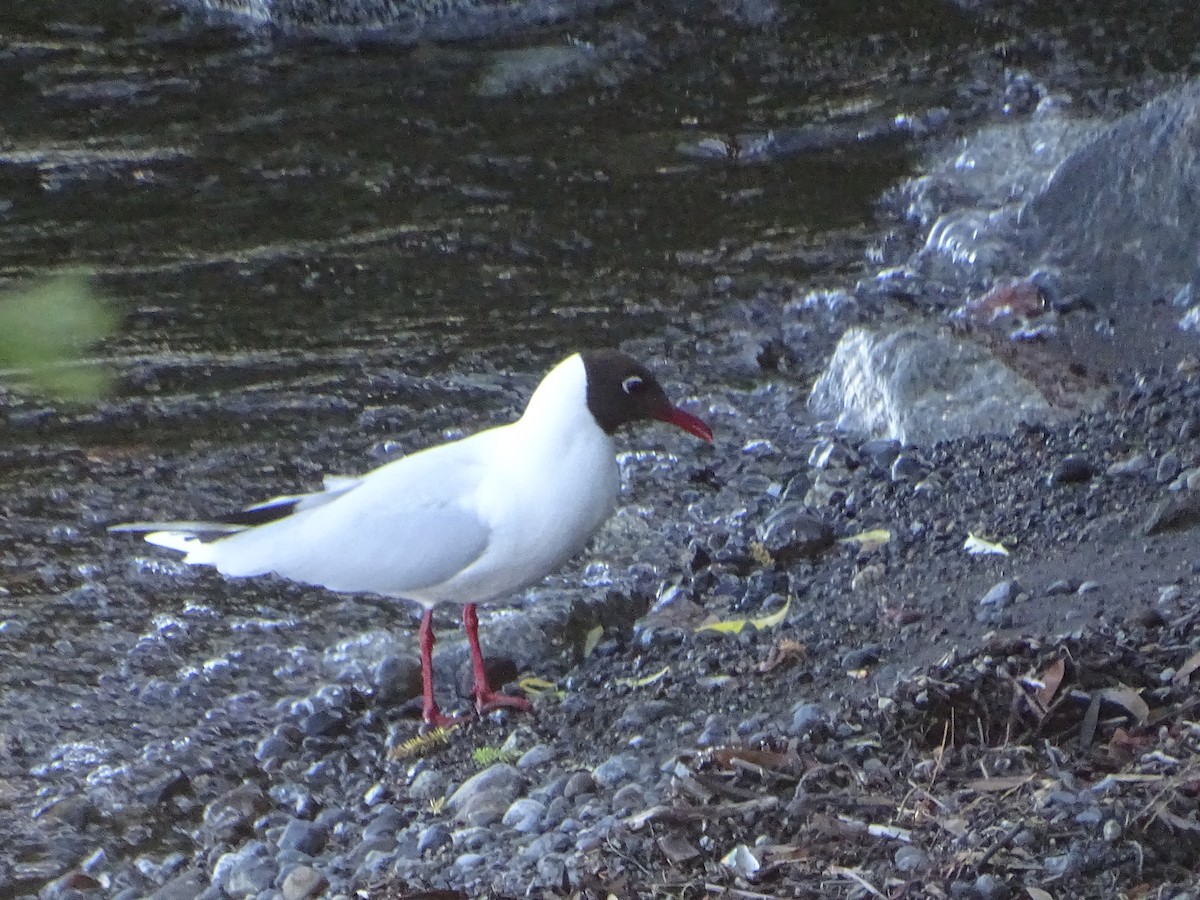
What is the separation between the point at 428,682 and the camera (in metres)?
4.96

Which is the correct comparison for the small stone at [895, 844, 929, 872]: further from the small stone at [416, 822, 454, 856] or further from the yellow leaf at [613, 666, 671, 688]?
the yellow leaf at [613, 666, 671, 688]

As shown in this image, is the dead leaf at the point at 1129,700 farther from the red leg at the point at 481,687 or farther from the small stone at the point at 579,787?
the red leg at the point at 481,687

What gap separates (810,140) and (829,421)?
3.92 m

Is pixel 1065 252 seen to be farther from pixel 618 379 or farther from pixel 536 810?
pixel 536 810

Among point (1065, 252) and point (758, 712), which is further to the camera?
point (1065, 252)

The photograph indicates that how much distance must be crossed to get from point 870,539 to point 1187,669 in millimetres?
1701

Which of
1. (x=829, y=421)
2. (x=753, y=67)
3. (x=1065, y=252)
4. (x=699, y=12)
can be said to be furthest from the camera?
(x=699, y=12)

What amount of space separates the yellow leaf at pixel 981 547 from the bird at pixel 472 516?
873 mm

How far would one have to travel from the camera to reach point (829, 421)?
21.5 ft

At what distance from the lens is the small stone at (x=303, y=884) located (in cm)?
407

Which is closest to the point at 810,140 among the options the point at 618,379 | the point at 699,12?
the point at 699,12

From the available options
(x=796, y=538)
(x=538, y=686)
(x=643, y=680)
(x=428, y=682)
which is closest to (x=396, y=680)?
(x=428, y=682)

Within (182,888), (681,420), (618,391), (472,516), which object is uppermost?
(618,391)

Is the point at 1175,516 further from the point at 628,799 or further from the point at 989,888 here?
the point at 989,888
